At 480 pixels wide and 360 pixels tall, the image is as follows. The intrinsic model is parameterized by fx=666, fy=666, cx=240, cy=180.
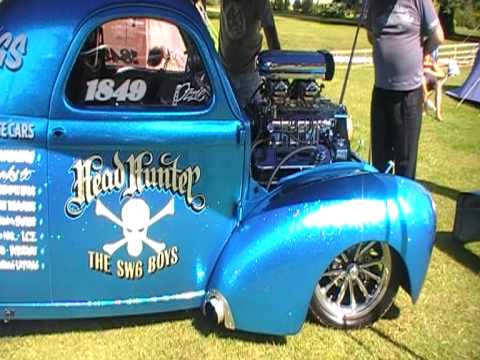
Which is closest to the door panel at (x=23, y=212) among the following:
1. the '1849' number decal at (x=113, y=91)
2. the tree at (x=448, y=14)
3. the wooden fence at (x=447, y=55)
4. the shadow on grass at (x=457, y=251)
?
the '1849' number decal at (x=113, y=91)

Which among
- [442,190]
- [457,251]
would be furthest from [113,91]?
Result: [442,190]

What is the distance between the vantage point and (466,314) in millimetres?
4016

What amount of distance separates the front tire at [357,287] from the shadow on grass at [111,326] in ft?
1.03

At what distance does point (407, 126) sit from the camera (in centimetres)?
449

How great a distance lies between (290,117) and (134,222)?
1176 millimetres

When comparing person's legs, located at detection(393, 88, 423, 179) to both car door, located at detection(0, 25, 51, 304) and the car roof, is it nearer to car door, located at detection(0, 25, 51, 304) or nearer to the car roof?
the car roof

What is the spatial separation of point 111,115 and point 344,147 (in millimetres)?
1541

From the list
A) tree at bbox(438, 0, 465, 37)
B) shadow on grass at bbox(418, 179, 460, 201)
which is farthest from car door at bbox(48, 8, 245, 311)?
tree at bbox(438, 0, 465, 37)

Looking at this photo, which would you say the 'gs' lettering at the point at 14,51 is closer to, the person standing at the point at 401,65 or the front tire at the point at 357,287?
the front tire at the point at 357,287

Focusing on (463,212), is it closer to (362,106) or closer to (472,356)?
(472,356)

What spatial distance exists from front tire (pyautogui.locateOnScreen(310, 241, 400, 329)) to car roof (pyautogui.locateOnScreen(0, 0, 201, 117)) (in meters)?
1.74
